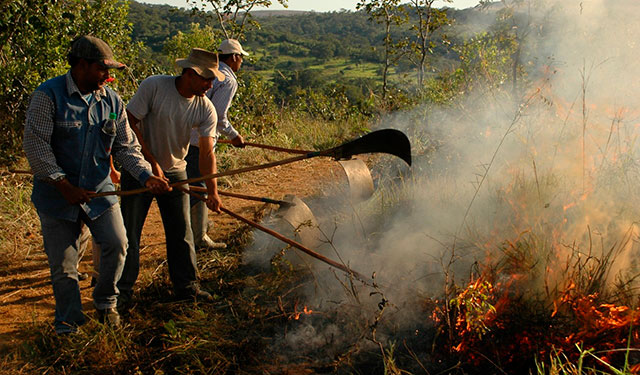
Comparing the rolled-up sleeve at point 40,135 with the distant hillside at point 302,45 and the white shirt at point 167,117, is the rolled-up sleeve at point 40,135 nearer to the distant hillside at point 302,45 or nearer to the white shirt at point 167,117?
the white shirt at point 167,117

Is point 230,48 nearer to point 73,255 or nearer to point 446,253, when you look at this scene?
point 73,255

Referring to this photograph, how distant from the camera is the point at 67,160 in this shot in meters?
2.89

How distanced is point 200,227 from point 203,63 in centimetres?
177

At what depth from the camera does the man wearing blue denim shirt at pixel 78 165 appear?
2.75 meters

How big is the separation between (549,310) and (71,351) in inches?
113

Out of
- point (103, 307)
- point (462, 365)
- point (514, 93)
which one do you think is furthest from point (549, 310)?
point (514, 93)

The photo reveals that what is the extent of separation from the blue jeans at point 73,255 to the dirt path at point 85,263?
0.51m

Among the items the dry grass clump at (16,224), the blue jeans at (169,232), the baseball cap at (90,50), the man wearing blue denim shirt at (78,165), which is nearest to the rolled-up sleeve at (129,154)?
the man wearing blue denim shirt at (78,165)

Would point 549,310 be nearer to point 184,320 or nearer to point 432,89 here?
point 184,320

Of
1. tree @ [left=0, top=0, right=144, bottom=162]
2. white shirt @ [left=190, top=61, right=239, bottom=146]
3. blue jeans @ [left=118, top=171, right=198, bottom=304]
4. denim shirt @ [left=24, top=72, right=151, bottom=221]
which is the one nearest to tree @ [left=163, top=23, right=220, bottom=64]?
tree @ [left=0, top=0, right=144, bottom=162]

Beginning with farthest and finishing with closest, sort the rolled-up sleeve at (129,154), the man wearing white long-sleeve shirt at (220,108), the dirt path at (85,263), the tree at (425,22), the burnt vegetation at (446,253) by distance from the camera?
the tree at (425,22) < the man wearing white long-sleeve shirt at (220,108) < the dirt path at (85,263) < the rolled-up sleeve at (129,154) < the burnt vegetation at (446,253)

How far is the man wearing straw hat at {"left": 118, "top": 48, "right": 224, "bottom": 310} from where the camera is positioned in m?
3.44

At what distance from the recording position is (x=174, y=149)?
3.64m

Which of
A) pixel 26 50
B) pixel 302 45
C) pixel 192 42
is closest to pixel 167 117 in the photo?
pixel 26 50
